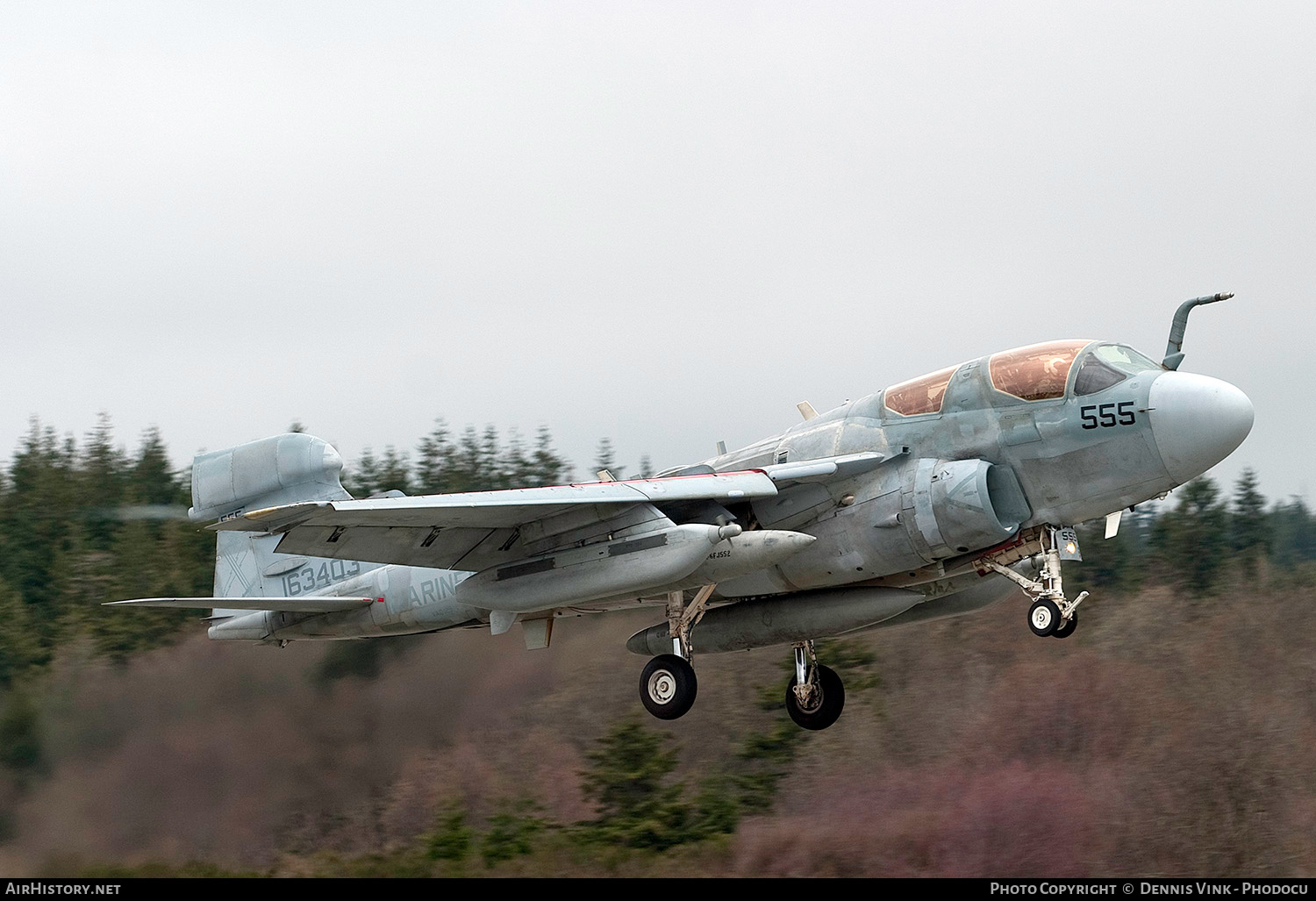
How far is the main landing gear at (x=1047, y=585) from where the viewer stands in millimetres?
12305

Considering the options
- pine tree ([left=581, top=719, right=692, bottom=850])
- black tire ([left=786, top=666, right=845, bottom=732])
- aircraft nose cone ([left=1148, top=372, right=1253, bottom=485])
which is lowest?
pine tree ([left=581, top=719, right=692, bottom=850])

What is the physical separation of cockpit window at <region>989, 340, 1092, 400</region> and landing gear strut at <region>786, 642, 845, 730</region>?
4171mm

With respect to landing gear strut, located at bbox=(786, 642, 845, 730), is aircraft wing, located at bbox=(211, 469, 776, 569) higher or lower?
higher

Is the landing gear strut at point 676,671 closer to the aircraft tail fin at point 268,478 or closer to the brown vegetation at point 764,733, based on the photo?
the aircraft tail fin at point 268,478

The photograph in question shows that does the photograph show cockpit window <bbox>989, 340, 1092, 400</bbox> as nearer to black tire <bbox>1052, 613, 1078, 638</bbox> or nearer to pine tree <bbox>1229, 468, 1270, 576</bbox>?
black tire <bbox>1052, 613, 1078, 638</bbox>

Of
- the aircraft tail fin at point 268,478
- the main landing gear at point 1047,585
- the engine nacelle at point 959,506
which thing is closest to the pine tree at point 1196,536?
the main landing gear at point 1047,585

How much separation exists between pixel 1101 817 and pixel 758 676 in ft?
23.4

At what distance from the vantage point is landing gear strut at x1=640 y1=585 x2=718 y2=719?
45.0 feet

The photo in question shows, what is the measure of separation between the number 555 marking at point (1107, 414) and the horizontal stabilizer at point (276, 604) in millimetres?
8015

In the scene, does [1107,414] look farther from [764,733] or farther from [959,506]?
[764,733]

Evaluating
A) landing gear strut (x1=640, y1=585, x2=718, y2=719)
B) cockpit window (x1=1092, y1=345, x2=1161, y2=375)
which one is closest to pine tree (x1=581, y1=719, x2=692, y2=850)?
landing gear strut (x1=640, y1=585, x2=718, y2=719)

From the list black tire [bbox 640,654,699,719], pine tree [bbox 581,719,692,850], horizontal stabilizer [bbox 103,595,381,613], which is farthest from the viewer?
pine tree [bbox 581,719,692,850]

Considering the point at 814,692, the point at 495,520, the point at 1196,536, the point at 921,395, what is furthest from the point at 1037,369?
the point at 1196,536

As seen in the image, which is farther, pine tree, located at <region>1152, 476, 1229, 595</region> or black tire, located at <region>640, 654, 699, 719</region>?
pine tree, located at <region>1152, 476, 1229, 595</region>
